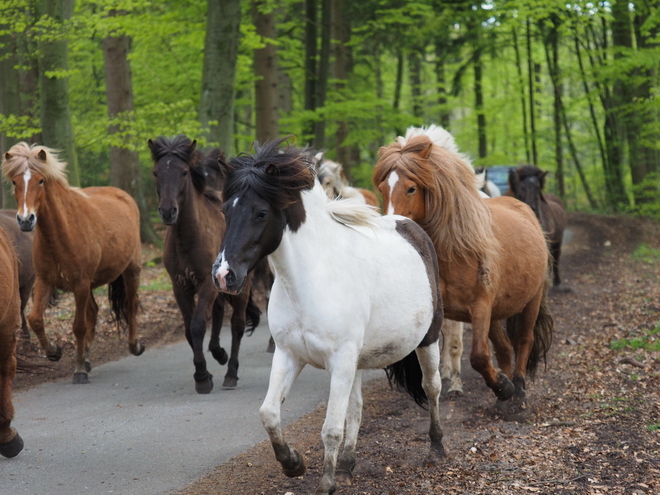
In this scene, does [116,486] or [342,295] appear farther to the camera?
[116,486]

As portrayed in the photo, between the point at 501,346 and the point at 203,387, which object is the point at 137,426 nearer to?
the point at 203,387

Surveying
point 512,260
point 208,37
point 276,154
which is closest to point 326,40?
point 208,37

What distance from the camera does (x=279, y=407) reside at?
458 centimetres

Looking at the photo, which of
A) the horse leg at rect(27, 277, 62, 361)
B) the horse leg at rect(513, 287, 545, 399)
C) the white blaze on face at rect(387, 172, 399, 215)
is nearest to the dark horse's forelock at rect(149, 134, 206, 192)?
the horse leg at rect(27, 277, 62, 361)

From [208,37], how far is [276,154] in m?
11.2

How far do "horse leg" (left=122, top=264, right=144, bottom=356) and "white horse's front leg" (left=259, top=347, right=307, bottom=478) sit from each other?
605 centimetres

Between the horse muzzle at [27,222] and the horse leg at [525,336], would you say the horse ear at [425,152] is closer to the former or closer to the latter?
the horse leg at [525,336]

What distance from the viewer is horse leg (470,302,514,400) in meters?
6.65

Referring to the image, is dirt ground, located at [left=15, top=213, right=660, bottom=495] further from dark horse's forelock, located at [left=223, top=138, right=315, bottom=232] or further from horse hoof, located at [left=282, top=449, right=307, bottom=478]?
dark horse's forelock, located at [left=223, top=138, right=315, bottom=232]

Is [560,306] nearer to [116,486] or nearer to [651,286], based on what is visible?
[651,286]

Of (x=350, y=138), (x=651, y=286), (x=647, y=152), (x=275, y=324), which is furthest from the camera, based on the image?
(x=647, y=152)

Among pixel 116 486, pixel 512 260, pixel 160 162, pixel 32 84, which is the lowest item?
pixel 116 486

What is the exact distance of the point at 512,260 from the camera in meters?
7.52

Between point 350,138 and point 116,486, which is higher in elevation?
point 350,138
